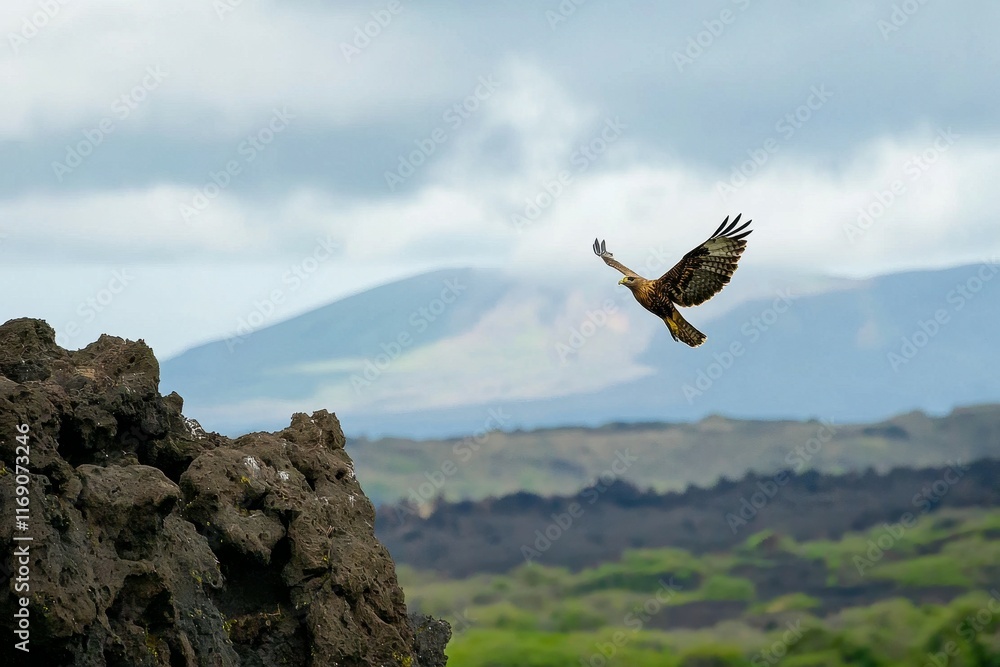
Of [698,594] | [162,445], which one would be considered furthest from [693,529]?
[162,445]

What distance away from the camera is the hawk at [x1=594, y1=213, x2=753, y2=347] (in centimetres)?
1950

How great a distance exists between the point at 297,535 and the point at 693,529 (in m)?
46.6

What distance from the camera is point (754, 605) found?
56.3m

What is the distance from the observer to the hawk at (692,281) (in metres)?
19.5

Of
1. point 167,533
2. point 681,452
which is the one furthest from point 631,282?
point 681,452

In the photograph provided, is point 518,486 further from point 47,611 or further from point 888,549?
point 47,611

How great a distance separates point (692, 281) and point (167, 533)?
9.30 meters

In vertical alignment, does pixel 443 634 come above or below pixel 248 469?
below

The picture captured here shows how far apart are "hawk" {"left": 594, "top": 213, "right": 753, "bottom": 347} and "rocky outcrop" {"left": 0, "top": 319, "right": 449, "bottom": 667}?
537 cm

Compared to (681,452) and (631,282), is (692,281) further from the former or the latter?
(681,452)

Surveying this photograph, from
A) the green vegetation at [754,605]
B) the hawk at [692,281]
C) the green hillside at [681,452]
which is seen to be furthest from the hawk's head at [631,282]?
the green hillside at [681,452]

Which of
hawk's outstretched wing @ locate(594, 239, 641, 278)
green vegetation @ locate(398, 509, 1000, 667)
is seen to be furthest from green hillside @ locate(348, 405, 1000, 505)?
hawk's outstretched wing @ locate(594, 239, 641, 278)

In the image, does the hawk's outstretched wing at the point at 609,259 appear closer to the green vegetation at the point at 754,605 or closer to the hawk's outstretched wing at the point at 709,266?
the hawk's outstretched wing at the point at 709,266

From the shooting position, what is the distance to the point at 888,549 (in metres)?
57.2
